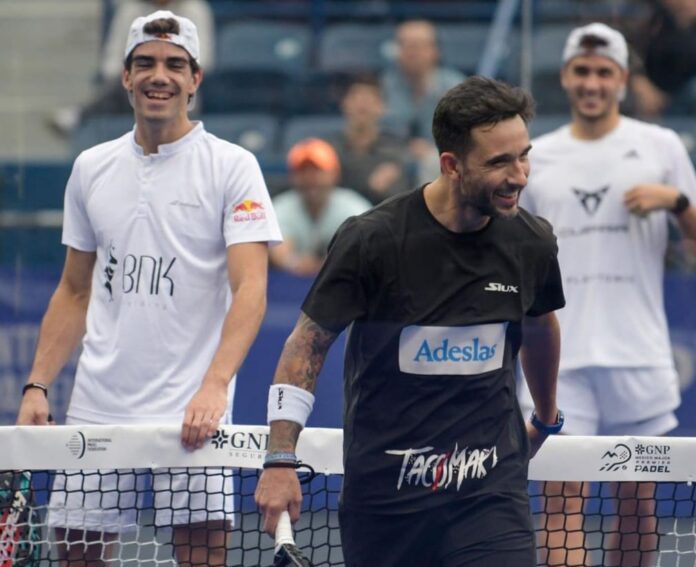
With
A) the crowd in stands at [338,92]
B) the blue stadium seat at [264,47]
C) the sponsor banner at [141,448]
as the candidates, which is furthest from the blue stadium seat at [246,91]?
the sponsor banner at [141,448]

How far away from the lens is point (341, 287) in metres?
3.83

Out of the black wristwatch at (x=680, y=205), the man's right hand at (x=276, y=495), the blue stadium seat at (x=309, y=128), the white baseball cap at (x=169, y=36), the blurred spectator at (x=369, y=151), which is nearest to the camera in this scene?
the man's right hand at (x=276, y=495)

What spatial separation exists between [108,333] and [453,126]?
1.57 metres

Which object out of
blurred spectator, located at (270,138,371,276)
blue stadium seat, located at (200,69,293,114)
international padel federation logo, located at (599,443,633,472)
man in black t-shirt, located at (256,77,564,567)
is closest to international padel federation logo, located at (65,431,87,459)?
man in black t-shirt, located at (256,77,564,567)

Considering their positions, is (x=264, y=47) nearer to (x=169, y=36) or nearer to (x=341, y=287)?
(x=169, y=36)

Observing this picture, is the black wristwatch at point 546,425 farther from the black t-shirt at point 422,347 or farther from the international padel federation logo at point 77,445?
the international padel federation logo at point 77,445

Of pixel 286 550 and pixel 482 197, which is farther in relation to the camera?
pixel 482 197

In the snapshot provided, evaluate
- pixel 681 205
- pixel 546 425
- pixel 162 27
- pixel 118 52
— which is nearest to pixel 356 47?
pixel 118 52

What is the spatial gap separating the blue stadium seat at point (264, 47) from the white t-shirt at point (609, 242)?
347 cm

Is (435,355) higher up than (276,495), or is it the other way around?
(435,355)

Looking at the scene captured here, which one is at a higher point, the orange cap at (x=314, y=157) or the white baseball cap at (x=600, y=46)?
the orange cap at (x=314, y=157)

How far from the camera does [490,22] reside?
9.16m

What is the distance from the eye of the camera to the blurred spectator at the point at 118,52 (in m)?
8.29

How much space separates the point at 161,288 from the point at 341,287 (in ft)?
3.77
